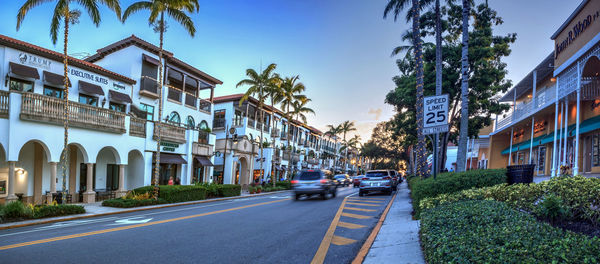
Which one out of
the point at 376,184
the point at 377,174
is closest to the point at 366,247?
the point at 376,184

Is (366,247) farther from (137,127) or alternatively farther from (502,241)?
(137,127)

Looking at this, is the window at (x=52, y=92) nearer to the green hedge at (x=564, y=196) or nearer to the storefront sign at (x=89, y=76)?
the storefront sign at (x=89, y=76)

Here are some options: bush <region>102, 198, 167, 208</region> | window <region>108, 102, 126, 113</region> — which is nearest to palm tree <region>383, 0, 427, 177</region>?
bush <region>102, 198, 167, 208</region>

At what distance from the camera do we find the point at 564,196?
16.9 ft

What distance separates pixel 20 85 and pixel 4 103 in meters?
2.13

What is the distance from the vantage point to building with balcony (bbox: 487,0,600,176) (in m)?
14.9

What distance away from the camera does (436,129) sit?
27.3 ft

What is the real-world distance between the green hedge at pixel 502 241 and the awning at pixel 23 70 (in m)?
19.6

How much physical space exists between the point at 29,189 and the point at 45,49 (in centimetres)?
755

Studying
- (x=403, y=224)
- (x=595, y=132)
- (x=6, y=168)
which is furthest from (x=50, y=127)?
(x=595, y=132)

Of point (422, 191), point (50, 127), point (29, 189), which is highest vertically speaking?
point (50, 127)

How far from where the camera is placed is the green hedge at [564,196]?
15.8 feet

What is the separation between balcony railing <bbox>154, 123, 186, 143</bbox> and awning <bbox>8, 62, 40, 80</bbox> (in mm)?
7649

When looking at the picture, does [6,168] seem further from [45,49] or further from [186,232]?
[186,232]
